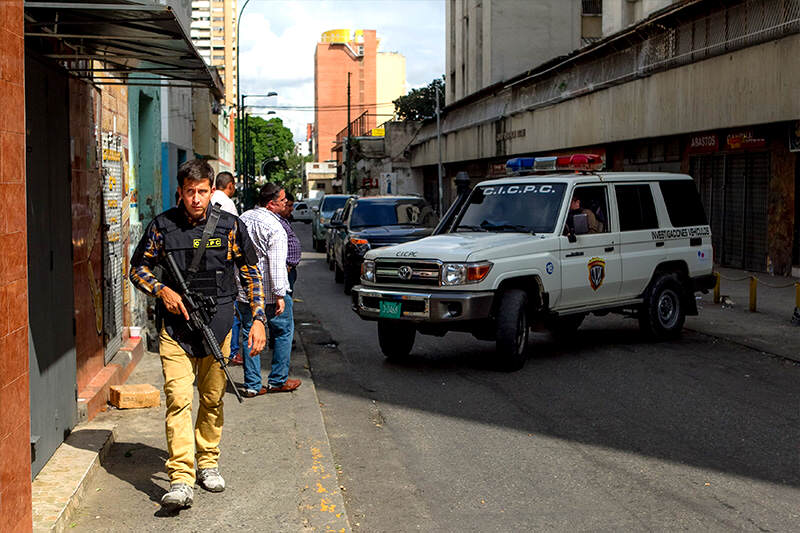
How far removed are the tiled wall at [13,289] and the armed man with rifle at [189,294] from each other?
1.24 m

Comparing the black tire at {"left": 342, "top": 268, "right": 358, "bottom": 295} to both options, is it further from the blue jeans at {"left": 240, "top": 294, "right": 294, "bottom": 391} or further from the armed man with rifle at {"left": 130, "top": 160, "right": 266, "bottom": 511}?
the armed man with rifle at {"left": 130, "top": 160, "right": 266, "bottom": 511}

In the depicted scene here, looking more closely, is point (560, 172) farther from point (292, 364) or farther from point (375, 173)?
point (375, 173)

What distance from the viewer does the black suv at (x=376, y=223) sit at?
18.2 meters

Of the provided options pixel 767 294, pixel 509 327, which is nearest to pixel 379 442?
pixel 509 327

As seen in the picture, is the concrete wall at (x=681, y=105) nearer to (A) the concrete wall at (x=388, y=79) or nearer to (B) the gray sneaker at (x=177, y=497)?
(B) the gray sneaker at (x=177, y=497)

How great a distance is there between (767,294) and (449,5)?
51.4 meters

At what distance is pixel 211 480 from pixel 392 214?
14.2m

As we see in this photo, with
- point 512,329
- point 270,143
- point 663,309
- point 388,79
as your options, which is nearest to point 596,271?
point 663,309

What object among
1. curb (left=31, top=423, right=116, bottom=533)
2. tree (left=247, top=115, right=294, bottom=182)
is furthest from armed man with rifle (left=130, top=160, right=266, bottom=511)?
tree (left=247, top=115, right=294, bottom=182)

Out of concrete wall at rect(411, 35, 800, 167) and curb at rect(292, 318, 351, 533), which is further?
concrete wall at rect(411, 35, 800, 167)

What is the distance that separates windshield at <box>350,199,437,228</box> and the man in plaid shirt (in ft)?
34.6

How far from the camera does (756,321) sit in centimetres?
1391

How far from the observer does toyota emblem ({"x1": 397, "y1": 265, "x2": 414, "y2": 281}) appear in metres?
10.1

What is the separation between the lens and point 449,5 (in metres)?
65.2
